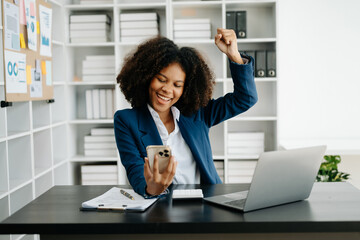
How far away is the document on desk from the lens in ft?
4.76

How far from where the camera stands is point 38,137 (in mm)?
3389

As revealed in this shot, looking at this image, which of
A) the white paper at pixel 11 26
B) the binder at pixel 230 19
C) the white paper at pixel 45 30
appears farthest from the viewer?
the binder at pixel 230 19

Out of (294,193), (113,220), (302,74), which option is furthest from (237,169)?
(113,220)

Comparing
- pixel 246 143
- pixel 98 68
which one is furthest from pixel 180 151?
pixel 98 68

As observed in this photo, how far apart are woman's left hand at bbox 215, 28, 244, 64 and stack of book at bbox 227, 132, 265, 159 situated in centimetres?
195

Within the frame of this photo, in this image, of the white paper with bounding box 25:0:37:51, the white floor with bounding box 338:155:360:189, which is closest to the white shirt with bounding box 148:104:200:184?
the white paper with bounding box 25:0:37:51

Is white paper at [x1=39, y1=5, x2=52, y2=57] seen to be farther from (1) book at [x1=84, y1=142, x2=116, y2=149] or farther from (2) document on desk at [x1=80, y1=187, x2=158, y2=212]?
(2) document on desk at [x1=80, y1=187, x2=158, y2=212]

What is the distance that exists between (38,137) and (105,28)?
1.16 m

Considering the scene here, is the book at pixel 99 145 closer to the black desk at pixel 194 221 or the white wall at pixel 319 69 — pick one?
the white wall at pixel 319 69

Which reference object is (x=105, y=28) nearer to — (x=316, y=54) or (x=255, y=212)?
(x=316, y=54)

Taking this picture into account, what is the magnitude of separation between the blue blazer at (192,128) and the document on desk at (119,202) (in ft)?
0.33

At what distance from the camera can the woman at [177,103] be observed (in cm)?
192

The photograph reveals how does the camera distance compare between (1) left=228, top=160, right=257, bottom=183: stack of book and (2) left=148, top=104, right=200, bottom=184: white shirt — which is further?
(1) left=228, top=160, right=257, bottom=183: stack of book

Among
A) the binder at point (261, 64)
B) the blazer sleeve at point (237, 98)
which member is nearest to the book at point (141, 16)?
the binder at point (261, 64)
